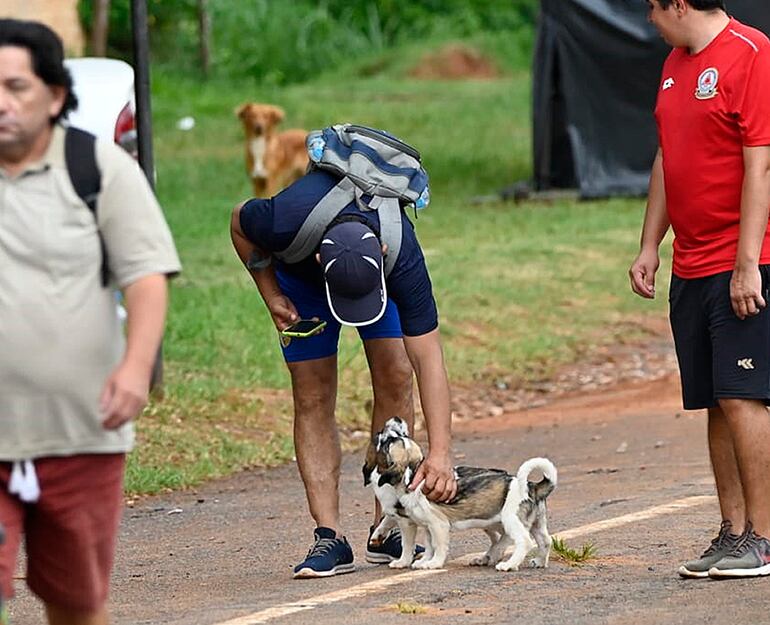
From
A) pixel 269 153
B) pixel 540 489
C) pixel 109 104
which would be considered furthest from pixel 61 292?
pixel 269 153

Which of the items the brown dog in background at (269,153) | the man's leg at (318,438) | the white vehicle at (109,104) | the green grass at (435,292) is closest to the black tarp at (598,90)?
the green grass at (435,292)

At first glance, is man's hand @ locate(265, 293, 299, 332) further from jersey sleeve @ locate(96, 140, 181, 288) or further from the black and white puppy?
jersey sleeve @ locate(96, 140, 181, 288)

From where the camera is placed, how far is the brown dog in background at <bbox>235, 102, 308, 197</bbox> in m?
18.4

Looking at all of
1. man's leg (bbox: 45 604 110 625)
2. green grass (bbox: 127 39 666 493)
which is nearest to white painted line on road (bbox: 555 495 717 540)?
green grass (bbox: 127 39 666 493)

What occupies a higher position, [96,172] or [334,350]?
[96,172]

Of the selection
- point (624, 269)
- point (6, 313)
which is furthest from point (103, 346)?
point (624, 269)

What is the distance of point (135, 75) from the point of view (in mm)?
10156

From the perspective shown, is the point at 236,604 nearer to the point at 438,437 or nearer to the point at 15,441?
the point at 438,437

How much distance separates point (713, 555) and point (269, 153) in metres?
12.8

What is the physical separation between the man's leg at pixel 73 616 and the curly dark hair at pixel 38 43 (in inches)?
51.8

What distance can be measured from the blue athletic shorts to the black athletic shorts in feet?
3.45

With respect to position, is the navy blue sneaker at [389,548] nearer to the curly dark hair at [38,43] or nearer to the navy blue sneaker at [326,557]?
the navy blue sneaker at [326,557]

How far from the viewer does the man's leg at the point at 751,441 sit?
6082mm

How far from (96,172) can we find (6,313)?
407 mm
